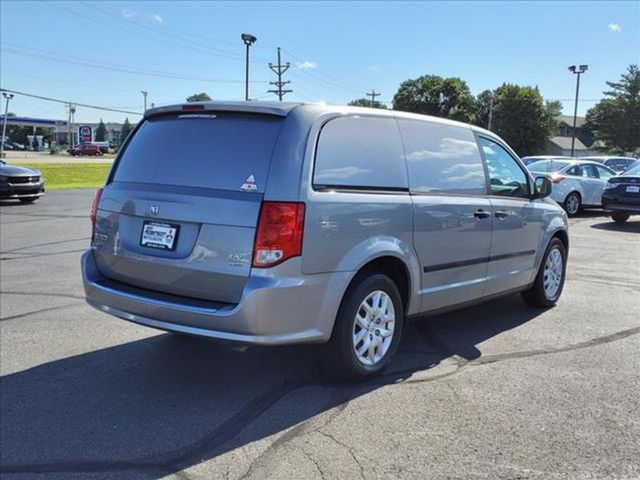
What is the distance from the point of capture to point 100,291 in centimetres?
434

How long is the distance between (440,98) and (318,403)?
9848 centimetres

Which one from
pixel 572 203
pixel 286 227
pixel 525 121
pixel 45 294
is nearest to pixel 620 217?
pixel 572 203

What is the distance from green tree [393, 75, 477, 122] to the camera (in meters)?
96.2

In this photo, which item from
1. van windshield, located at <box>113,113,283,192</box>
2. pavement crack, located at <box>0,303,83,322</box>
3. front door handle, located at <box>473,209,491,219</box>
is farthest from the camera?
pavement crack, located at <box>0,303,83,322</box>

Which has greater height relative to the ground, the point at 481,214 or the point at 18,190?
the point at 481,214

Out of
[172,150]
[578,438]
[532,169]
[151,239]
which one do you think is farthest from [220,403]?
[532,169]

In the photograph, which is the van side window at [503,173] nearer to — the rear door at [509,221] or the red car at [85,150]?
the rear door at [509,221]

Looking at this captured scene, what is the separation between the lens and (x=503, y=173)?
5723 mm

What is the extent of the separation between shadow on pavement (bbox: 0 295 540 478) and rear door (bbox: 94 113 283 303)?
74 centimetres

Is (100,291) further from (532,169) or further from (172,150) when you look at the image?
(532,169)

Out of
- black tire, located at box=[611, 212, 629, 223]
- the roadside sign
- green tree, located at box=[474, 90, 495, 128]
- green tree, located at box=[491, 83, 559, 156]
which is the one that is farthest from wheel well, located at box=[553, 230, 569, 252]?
the roadside sign

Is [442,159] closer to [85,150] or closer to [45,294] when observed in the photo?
[45,294]

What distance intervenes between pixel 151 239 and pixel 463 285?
257 cm

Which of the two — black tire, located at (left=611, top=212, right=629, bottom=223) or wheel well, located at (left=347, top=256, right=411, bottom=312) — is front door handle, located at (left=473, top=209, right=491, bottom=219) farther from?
black tire, located at (left=611, top=212, right=629, bottom=223)
